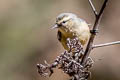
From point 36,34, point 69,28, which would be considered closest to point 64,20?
point 69,28

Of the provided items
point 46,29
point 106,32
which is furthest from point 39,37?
point 106,32

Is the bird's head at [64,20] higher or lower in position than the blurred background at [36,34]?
higher

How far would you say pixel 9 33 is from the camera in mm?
9422

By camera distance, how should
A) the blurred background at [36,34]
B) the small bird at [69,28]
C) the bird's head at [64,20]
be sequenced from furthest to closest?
the blurred background at [36,34] → the bird's head at [64,20] → the small bird at [69,28]

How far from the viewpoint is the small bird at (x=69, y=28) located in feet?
15.3

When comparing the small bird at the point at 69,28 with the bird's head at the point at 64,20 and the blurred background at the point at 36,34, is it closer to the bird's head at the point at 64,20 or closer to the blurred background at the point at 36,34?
the bird's head at the point at 64,20

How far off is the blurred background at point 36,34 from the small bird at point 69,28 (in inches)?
156

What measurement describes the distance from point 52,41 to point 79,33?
183 inches

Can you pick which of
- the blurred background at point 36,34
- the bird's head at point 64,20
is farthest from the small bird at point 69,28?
the blurred background at point 36,34

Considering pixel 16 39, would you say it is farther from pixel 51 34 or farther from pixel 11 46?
pixel 51 34

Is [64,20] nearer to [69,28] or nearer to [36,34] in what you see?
[69,28]

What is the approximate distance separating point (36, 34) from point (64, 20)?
4582 millimetres

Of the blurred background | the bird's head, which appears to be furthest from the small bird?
the blurred background

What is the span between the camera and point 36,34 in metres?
9.44
